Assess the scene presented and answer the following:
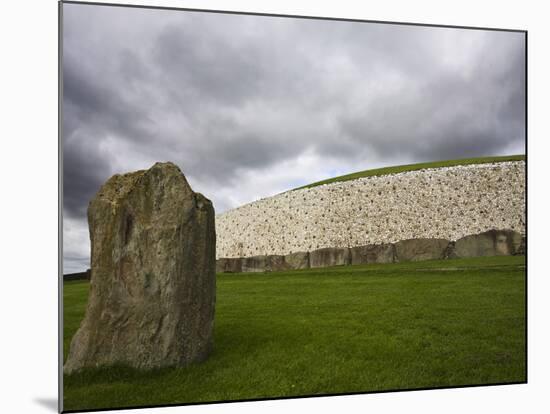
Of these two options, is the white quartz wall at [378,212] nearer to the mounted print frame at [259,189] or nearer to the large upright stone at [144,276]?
the mounted print frame at [259,189]

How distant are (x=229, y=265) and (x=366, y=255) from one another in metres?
3.11

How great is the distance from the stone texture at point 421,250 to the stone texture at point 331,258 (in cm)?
114

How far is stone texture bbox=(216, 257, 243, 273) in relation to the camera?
10836mm

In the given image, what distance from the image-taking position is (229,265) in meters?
11.3

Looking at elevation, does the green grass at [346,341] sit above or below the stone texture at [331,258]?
below

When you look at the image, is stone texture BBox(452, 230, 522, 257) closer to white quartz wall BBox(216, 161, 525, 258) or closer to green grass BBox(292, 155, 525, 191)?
white quartz wall BBox(216, 161, 525, 258)

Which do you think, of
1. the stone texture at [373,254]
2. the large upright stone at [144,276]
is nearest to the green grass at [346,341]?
the large upright stone at [144,276]

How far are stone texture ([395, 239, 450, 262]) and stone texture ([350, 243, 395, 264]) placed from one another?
16cm

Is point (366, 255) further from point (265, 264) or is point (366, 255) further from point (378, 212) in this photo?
point (378, 212)

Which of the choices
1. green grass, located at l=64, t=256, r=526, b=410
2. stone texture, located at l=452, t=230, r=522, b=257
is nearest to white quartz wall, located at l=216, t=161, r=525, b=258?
stone texture, located at l=452, t=230, r=522, b=257

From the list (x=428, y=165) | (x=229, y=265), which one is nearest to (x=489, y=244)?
(x=428, y=165)

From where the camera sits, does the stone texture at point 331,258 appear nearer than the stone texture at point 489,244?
No

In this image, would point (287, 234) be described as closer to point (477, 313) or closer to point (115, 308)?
point (477, 313)

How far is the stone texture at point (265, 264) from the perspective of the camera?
1081 cm
